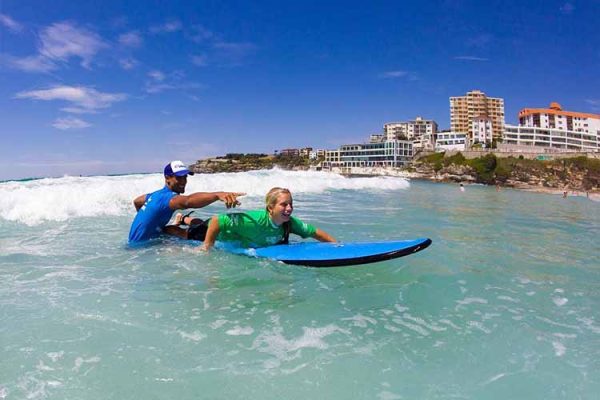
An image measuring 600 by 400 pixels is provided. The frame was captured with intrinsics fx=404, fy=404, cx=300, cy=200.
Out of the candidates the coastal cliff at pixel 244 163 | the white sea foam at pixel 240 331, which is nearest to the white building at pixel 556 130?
the coastal cliff at pixel 244 163

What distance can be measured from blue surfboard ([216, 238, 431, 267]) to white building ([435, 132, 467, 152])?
344ft

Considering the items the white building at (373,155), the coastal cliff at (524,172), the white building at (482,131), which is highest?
the white building at (482,131)

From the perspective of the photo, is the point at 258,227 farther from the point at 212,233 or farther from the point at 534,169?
the point at 534,169

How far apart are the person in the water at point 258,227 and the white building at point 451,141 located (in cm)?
10487

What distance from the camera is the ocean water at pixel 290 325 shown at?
2.49 m

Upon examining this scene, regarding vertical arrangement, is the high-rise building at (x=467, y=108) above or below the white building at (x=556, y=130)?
above

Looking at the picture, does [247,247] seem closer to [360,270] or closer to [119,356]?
[360,270]

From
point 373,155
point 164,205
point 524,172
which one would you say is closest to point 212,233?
point 164,205

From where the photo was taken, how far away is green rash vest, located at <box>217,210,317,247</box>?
17.7ft

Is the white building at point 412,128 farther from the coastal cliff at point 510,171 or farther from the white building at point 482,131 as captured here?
the coastal cliff at point 510,171

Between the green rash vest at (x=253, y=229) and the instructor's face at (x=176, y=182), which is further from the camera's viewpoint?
the instructor's face at (x=176, y=182)

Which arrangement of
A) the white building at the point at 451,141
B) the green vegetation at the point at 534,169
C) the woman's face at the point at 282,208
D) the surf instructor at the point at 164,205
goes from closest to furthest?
the woman's face at the point at 282,208 → the surf instructor at the point at 164,205 → the green vegetation at the point at 534,169 → the white building at the point at 451,141

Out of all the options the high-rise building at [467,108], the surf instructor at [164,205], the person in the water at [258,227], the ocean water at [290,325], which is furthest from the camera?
the high-rise building at [467,108]

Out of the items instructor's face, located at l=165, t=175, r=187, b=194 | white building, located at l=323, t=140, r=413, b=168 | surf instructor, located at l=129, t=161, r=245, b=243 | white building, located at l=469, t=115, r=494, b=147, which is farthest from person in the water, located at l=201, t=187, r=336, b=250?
white building, located at l=469, t=115, r=494, b=147
